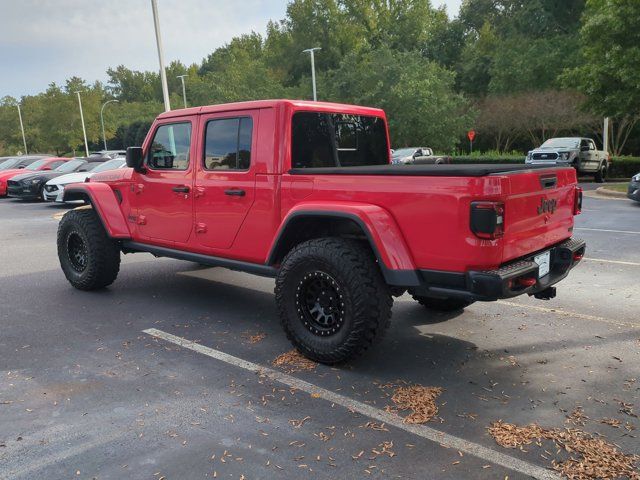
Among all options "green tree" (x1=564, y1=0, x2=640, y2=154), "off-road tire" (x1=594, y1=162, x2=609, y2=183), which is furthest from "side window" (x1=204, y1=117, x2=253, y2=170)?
"off-road tire" (x1=594, y1=162, x2=609, y2=183)

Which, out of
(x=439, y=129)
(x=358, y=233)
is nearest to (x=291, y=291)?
(x=358, y=233)

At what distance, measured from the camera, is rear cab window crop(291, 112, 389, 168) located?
4.68m

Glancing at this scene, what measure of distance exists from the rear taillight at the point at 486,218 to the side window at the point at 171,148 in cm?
295

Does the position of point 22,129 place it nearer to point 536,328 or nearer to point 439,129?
point 439,129

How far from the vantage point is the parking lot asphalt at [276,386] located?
9.57 feet

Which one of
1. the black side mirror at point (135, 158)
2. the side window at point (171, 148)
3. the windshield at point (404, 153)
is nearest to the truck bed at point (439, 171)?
the side window at point (171, 148)

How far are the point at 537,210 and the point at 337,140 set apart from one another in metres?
1.96

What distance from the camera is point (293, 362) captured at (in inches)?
167

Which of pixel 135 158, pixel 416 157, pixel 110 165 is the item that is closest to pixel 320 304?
pixel 135 158

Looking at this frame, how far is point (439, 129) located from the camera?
35.5 m

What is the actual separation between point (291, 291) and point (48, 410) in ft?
5.90

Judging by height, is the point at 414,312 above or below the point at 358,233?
below

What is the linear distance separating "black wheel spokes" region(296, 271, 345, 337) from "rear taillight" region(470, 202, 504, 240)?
1.12 metres

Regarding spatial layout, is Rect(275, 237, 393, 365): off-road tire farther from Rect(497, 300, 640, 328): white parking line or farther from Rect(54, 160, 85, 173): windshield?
Rect(54, 160, 85, 173): windshield
